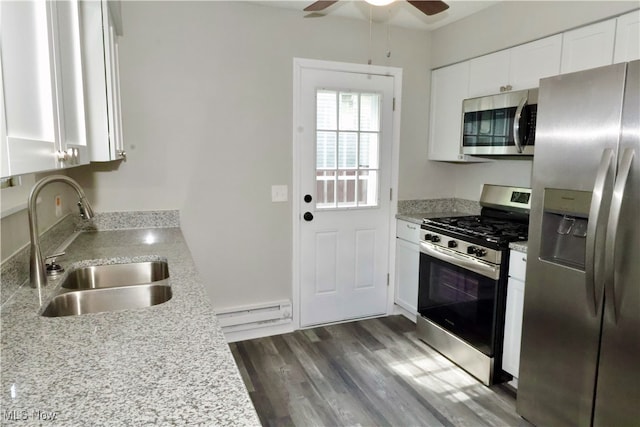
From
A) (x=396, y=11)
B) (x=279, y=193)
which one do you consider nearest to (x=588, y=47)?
(x=396, y=11)

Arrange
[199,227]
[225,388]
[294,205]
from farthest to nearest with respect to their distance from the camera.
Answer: [294,205] → [199,227] → [225,388]

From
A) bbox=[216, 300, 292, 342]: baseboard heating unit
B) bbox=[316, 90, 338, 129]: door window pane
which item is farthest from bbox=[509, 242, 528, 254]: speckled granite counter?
bbox=[216, 300, 292, 342]: baseboard heating unit

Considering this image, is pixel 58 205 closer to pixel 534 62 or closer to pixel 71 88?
pixel 71 88

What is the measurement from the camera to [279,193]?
3160 millimetres

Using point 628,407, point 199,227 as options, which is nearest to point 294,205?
point 199,227

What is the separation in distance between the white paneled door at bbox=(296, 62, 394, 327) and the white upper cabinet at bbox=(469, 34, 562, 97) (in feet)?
2.29

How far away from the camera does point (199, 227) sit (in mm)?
2977

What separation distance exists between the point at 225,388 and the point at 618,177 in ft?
5.67

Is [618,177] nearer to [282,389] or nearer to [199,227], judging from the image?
[282,389]

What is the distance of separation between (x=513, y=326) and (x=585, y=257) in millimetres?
757

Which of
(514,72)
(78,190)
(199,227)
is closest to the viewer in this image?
(78,190)

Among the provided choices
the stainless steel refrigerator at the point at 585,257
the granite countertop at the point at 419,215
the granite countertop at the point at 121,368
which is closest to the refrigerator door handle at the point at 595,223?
the stainless steel refrigerator at the point at 585,257

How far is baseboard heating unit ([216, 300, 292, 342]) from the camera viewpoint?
3111mm

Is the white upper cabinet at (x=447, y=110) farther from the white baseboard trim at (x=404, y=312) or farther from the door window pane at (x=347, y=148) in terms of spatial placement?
the white baseboard trim at (x=404, y=312)
